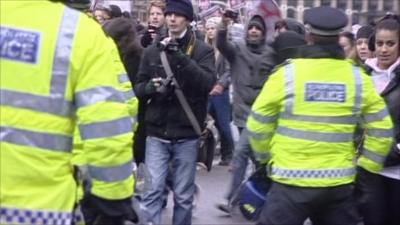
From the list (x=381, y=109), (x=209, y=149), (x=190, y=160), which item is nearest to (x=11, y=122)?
(x=381, y=109)

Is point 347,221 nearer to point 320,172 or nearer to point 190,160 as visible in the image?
point 320,172

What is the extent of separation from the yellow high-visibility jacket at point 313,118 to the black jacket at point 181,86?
1265mm

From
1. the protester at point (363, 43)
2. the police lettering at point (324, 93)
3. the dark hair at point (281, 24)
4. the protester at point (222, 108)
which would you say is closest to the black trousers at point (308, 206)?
→ the police lettering at point (324, 93)

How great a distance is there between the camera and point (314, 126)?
180 inches

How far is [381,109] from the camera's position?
4812 millimetres

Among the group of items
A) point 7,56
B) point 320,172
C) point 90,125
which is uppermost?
point 7,56

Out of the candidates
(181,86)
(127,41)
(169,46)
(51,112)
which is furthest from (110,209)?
(127,41)

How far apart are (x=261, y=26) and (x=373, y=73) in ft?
6.45

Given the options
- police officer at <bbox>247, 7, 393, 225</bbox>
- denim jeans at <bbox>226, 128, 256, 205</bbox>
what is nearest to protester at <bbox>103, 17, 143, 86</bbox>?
denim jeans at <bbox>226, 128, 256, 205</bbox>

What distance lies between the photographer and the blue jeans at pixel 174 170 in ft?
19.8

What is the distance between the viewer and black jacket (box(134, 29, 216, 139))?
594 centimetres

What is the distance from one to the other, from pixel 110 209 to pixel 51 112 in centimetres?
43

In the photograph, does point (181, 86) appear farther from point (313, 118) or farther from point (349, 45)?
point (349, 45)

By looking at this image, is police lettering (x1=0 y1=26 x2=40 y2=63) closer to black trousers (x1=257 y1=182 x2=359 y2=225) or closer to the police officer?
the police officer
